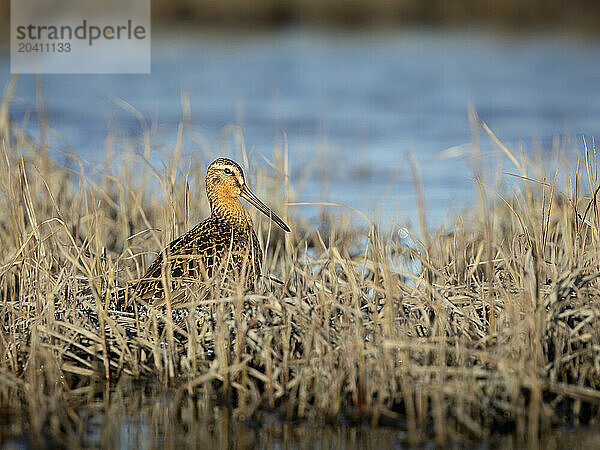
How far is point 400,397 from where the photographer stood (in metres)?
3.67

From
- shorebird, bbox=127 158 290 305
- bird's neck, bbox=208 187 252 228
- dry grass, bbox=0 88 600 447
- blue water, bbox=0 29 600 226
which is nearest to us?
dry grass, bbox=0 88 600 447

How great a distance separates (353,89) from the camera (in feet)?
50.7

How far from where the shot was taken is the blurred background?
9.20 metres

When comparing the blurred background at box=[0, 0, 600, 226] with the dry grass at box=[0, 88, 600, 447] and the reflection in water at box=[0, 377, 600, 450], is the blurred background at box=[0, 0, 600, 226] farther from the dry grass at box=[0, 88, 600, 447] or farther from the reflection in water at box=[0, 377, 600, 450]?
the reflection in water at box=[0, 377, 600, 450]

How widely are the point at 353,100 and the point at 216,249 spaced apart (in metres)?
9.80

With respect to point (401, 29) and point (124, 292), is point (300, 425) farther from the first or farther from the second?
point (401, 29)

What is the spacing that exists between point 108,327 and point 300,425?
1335 millimetres

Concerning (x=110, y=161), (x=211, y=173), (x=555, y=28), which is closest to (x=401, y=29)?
(x=555, y=28)

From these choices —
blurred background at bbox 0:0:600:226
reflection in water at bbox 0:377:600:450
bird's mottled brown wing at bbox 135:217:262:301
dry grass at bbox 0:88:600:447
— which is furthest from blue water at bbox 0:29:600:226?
reflection in water at bbox 0:377:600:450

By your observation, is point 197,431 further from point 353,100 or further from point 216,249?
point 353,100

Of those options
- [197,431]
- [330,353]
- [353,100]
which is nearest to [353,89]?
[353,100]

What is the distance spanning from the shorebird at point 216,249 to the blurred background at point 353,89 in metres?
1.30

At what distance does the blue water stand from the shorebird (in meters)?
1.73

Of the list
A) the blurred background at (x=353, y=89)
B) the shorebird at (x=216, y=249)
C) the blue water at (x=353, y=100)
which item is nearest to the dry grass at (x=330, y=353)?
the shorebird at (x=216, y=249)
